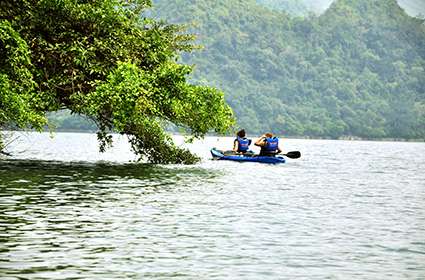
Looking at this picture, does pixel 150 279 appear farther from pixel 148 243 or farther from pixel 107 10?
pixel 107 10

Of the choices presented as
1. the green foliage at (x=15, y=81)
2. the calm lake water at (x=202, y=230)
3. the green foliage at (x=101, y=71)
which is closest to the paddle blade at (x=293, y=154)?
the green foliage at (x=101, y=71)

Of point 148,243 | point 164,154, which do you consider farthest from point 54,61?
point 148,243

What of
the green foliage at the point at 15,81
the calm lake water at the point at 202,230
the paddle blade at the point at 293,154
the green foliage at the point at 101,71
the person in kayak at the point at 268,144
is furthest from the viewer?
the paddle blade at the point at 293,154

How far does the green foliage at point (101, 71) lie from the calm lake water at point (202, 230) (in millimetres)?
3683

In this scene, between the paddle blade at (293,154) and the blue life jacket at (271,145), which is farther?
the paddle blade at (293,154)

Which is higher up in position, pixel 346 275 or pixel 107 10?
pixel 107 10

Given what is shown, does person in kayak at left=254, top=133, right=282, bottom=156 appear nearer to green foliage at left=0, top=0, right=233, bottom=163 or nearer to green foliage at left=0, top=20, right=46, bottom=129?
green foliage at left=0, top=0, right=233, bottom=163

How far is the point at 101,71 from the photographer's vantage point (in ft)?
119

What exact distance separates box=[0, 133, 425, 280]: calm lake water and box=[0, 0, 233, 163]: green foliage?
368 centimetres

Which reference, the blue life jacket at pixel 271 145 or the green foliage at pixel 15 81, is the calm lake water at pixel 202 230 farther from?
the blue life jacket at pixel 271 145

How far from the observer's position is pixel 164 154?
140 feet

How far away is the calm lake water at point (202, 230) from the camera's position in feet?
45.9

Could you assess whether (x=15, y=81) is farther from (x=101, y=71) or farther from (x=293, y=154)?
(x=293, y=154)

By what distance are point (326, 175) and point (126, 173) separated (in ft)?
37.6
